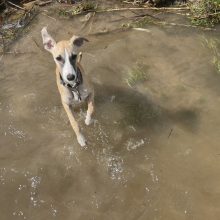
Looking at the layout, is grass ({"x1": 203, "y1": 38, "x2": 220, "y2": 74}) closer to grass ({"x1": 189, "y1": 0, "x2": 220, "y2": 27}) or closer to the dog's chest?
grass ({"x1": 189, "y1": 0, "x2": 220, "y2": 27})

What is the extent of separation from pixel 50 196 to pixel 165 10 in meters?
4.75

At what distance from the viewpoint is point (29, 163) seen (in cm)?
682

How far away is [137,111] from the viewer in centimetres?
744

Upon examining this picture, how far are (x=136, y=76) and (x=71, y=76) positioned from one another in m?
2.06

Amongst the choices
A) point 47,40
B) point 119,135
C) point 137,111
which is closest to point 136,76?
point 137,111

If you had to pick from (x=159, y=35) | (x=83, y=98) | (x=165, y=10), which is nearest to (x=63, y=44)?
(x=83, y=98)

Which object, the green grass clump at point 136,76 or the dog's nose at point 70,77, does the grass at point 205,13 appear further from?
the dog's nose at point 70,77

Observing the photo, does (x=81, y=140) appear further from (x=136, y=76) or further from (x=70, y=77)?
(x=136, y=76)

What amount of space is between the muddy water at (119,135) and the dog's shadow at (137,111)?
0.05ft

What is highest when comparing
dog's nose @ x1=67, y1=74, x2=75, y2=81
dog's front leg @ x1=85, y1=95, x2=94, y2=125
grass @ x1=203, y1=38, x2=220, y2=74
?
dog's nose @ x1=67, y1=74, x2=75, y2=81

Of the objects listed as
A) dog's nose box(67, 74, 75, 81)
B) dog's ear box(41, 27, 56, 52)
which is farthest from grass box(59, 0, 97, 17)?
dog's nose box(67, 74, 75, 81)

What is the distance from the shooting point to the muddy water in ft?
20.1

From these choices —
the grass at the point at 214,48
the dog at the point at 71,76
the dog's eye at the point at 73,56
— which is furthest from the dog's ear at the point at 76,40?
the grass at the point at 214,48

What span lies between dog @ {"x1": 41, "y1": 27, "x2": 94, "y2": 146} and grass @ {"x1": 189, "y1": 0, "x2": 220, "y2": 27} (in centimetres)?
304
